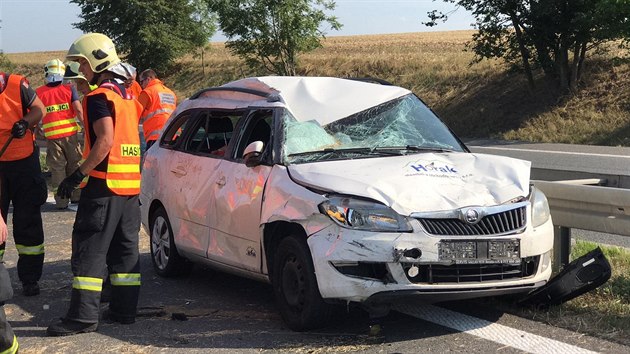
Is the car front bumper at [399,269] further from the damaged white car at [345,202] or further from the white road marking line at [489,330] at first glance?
the white road marking line at [489,330]

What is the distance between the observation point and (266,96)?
20.8 ft

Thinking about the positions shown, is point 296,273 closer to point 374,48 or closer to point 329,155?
point 329,155

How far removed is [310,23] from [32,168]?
32.0m

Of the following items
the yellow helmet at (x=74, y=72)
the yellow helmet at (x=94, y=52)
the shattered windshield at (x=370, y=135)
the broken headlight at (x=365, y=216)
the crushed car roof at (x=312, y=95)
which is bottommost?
the broken headlight at (x=365, y=216)

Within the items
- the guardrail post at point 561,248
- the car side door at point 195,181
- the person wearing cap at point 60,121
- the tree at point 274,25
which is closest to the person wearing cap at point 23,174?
the car side door at point 195,181

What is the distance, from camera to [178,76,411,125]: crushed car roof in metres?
6.11

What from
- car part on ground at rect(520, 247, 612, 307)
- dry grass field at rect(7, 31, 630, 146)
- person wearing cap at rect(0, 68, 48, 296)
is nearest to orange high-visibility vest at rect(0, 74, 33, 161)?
person wearing cap at rect(0, 68, 48, 296)

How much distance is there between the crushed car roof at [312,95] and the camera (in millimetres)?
6110

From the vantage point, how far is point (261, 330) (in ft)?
17.9

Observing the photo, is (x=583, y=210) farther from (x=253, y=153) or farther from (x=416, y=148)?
(x=253, y=153)

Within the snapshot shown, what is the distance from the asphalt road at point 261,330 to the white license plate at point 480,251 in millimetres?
523

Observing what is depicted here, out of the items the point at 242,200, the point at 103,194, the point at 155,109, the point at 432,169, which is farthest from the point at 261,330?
the point at 155,109

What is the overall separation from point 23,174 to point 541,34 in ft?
76.1

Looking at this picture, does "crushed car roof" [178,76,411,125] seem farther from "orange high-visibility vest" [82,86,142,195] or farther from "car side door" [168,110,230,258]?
"orange high-visibility vest" [82,86,142,195]
